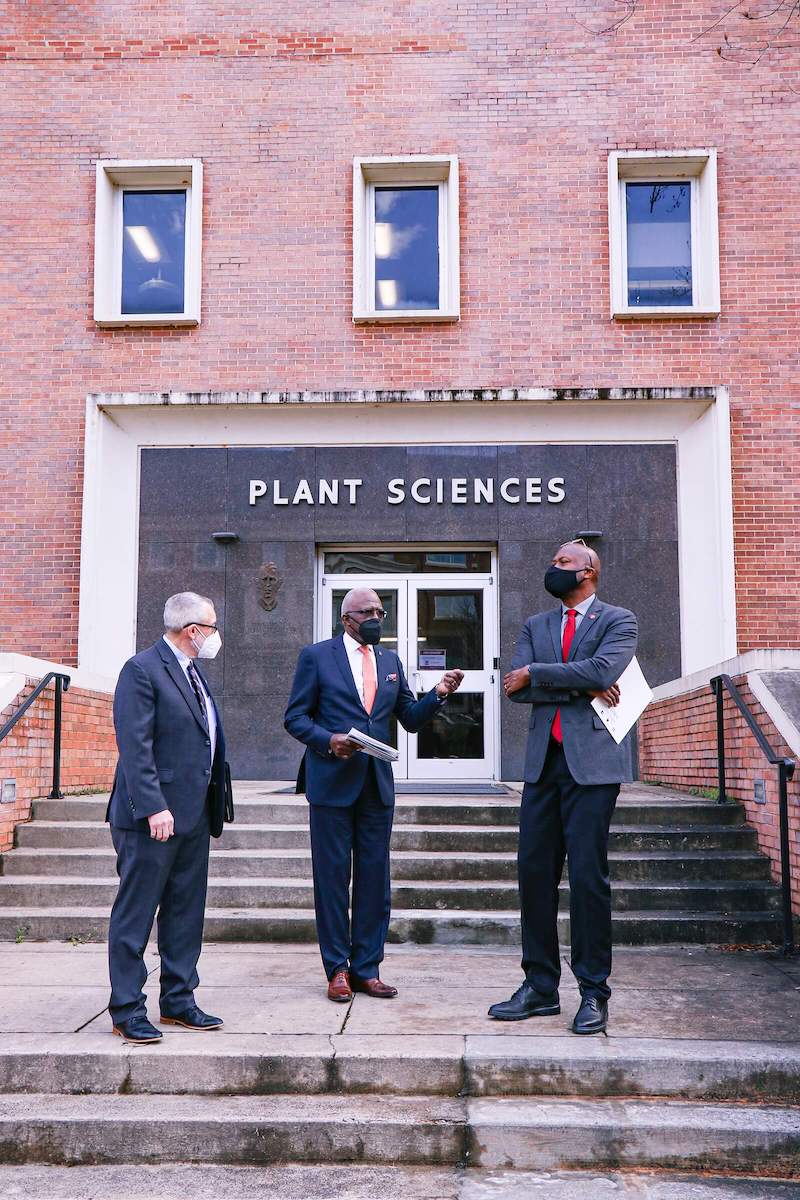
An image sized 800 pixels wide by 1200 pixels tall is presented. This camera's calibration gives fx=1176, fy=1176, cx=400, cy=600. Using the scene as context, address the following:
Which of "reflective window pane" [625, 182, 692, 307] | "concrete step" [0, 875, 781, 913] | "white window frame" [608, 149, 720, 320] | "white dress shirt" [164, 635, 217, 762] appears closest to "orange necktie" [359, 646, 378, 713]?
"white dress shirt" [164, 635, 217, 762]

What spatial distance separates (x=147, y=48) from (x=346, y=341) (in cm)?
401

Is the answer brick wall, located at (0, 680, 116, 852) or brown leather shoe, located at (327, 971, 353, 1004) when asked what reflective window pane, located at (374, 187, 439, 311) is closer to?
brick wall, located at (0, 680, 116, 852)

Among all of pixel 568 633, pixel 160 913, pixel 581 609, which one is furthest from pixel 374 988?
pixel 581 609

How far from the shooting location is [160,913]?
5.45 m

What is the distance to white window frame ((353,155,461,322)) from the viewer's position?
1270 centimetres

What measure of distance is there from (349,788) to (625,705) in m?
1.46

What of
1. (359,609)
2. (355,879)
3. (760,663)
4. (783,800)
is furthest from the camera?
(760,663)

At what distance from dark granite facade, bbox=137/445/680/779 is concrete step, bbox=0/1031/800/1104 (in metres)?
7.60

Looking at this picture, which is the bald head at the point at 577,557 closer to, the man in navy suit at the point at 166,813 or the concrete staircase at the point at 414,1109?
the man in navy suit at the point at 166,813

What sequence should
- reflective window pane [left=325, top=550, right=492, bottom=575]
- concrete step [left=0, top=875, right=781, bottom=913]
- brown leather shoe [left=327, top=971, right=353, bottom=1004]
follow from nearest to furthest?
brown leather shoe [left=327, top=971, right=353, bottom=1004] → concrete step [left=0, top=875, right=781, bottom=913] → reflective window pane [left=325, top=550, right=492, bottom=575]

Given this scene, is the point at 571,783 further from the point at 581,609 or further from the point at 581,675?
the point at 581,609

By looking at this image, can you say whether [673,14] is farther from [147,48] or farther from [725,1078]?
[725,1078]

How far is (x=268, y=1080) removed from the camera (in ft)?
15.9

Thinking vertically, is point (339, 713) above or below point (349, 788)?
above
